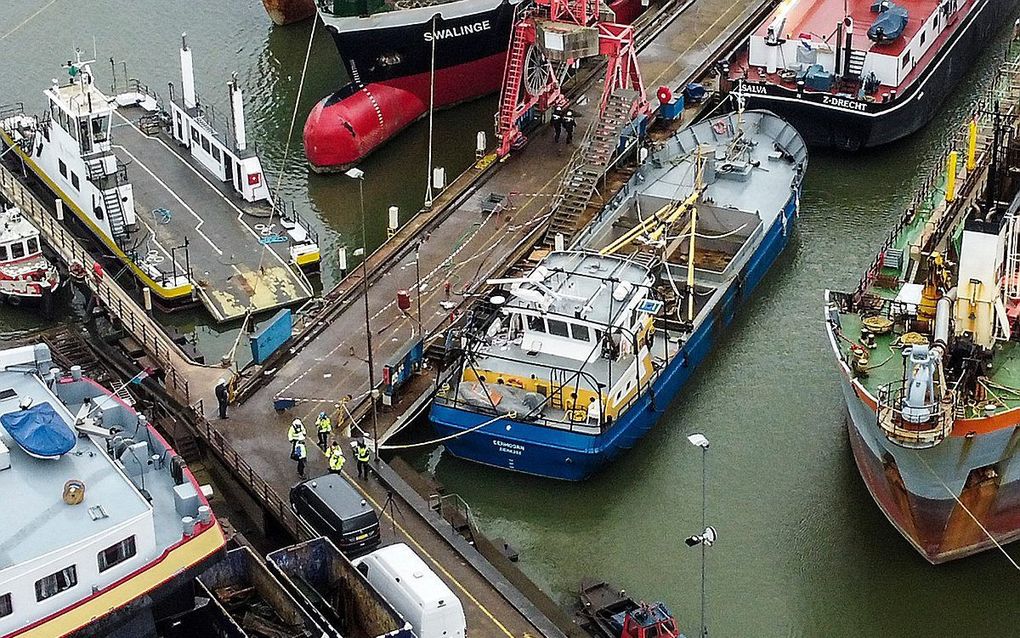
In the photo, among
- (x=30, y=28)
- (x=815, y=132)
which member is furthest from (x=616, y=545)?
(x=30, y=28)

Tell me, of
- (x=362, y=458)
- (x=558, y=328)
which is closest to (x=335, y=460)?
(x=362, y=458)

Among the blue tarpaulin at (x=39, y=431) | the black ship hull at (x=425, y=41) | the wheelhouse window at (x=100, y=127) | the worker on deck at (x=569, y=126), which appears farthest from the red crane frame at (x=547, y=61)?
the blue tarpaulin at (x=39, y=431)

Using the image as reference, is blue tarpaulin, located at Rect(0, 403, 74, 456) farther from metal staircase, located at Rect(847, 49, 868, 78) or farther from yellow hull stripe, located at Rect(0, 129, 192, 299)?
metal staircase, located at Rect(847, 49, 868, 78)

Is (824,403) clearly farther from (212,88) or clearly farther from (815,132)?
(212,88)

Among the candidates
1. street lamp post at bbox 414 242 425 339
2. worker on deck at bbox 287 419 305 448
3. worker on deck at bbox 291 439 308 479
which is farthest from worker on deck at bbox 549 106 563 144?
worker on deck at bbox 291 439 308 479

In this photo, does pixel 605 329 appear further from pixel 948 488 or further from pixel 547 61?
pixel 547 61
